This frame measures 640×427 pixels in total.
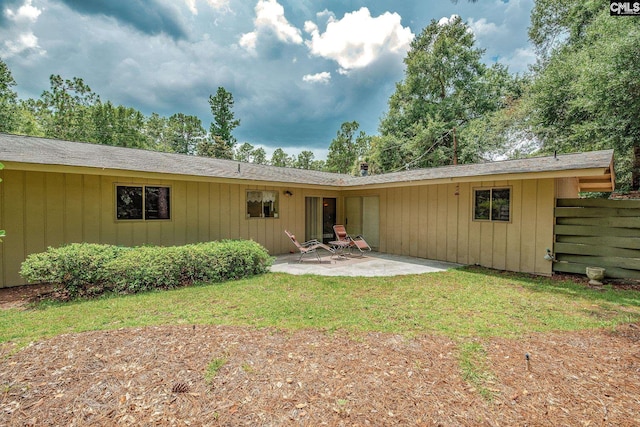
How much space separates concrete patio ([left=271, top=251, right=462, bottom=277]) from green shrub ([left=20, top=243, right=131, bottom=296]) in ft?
10.8

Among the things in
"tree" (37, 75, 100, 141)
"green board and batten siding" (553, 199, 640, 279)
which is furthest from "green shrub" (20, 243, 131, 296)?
"tree" (37, 75, 100, 141)

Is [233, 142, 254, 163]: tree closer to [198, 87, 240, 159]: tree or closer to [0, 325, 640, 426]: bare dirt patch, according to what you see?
[198, 87, 240, 159]: tree

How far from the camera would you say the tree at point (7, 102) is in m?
17.7

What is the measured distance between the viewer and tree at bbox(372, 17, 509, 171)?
68.2 feet

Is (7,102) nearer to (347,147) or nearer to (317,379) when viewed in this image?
(317,379)

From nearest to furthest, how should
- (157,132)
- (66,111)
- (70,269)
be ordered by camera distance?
1. (70,269)
2. (66,111)
3. (157,132)

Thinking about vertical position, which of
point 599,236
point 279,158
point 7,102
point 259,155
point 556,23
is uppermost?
point 556,23

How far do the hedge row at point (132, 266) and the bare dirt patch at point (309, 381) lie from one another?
1734 millimetres

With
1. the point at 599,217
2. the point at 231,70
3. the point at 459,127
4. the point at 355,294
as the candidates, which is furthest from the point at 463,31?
the point at 355,294

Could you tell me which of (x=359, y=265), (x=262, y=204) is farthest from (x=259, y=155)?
(x=359, y=265)

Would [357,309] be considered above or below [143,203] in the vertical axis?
below

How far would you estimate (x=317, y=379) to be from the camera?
2453mm

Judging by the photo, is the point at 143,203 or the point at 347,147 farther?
the point at 347,147

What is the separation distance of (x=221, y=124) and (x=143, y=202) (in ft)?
86.9
